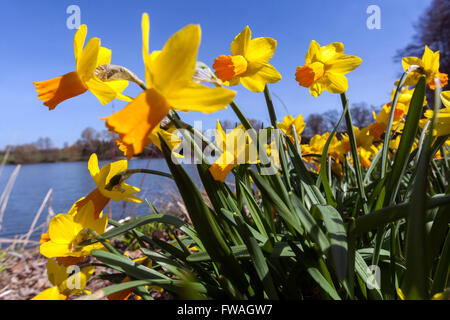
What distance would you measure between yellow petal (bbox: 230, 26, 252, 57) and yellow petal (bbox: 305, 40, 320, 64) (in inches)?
7.6

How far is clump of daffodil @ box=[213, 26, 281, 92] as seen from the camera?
2.04ft

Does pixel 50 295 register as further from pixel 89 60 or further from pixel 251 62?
pixel 251 62

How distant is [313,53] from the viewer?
28.6 inches

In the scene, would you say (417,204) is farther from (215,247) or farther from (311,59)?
(311,59)

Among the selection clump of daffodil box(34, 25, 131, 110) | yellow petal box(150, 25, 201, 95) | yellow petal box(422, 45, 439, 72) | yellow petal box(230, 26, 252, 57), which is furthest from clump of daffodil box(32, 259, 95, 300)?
yellow petal box(422, 45, 439, 72)

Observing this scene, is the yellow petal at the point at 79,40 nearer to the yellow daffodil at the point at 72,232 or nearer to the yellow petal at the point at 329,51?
the yellow daffodil at the point at 72,232

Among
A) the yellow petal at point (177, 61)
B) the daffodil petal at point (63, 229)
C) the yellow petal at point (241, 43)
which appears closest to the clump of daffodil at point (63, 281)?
the daffodil petal at point (63, 229)

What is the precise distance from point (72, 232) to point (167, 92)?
38 cm

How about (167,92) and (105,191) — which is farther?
(105,191)

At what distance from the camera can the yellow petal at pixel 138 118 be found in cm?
35

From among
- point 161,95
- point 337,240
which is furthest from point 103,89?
point 337,240

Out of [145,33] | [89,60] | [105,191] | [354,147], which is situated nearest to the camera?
[145,33]
